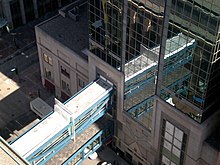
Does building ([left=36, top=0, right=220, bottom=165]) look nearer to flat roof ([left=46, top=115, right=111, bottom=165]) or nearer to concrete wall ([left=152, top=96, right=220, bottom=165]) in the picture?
concrete wall ([left=152, top=96, right=220, bottom=165])

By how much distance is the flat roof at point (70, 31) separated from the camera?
8612cm

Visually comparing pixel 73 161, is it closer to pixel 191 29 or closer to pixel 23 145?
pixel 23 145

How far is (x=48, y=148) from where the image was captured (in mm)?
72312

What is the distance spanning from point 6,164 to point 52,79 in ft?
128

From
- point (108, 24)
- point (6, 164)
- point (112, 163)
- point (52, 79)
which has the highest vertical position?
point (108, 24)

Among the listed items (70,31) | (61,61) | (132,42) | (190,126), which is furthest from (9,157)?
(70,31)

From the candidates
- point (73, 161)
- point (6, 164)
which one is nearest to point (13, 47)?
point (73, 161)

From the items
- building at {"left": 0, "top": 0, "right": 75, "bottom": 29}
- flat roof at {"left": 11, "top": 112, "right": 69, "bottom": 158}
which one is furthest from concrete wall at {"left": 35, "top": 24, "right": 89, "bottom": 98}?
building at {"left": 0, "top": 0, "right": 75, "bottom": 29}

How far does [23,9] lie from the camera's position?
111500mm

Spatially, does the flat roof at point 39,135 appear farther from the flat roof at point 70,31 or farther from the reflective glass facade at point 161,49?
the flat roof at point 70,31

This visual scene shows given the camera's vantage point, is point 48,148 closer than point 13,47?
Yes

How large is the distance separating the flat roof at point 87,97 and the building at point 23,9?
38.4 meters

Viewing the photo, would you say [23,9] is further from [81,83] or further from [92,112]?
[92,112]

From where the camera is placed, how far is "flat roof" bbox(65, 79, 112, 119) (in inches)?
2962
